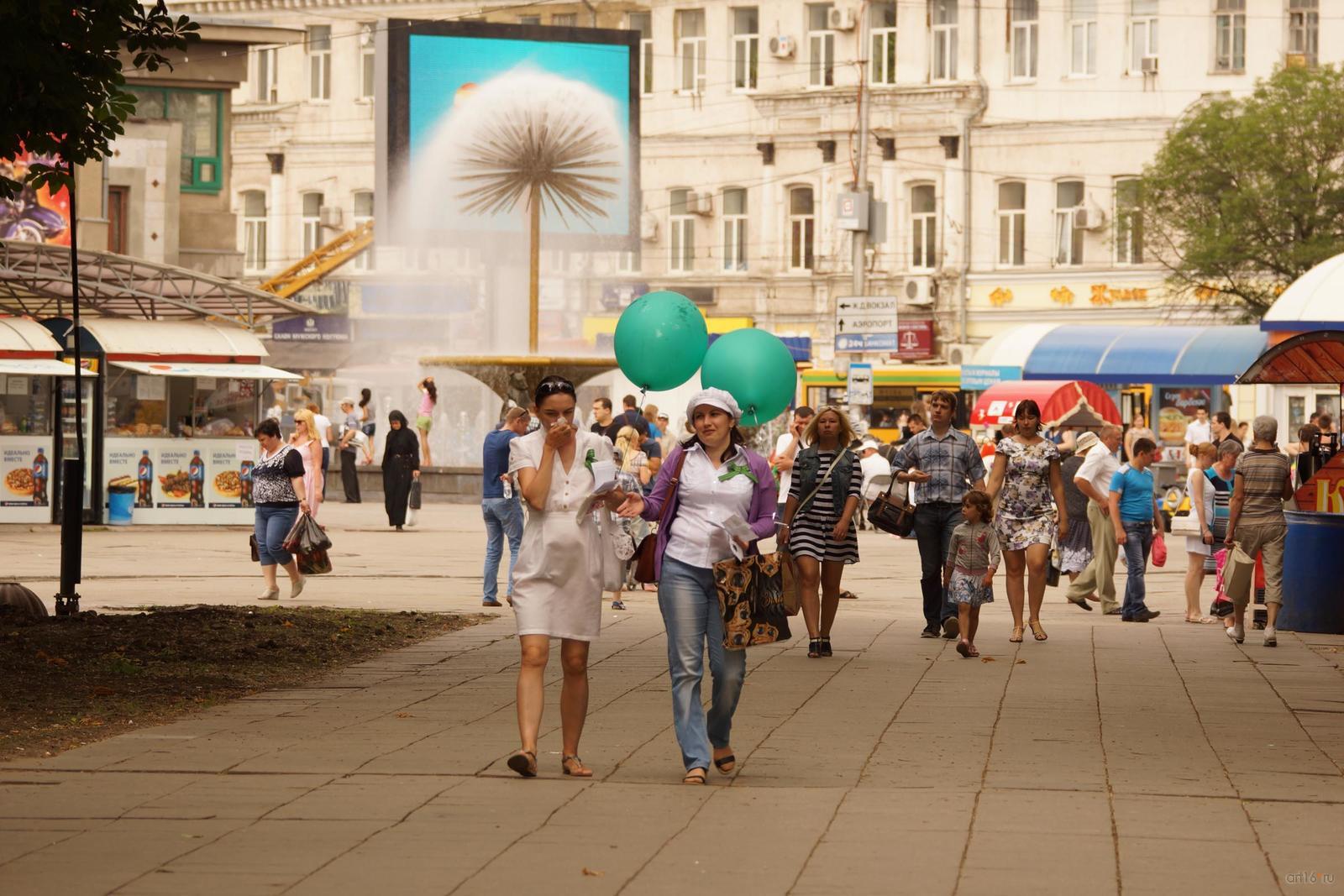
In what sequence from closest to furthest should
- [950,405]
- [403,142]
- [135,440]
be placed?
[950,405] → [135,440] → [403,142]

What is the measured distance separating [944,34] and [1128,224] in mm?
9836

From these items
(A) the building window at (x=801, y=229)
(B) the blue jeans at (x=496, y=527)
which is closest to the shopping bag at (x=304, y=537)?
(B) the blue jeans at (x=496, y=527)

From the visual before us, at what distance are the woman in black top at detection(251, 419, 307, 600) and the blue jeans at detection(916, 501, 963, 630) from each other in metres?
5.27

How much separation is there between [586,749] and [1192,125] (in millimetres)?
36974

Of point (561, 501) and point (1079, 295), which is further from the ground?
point (1079, 295)

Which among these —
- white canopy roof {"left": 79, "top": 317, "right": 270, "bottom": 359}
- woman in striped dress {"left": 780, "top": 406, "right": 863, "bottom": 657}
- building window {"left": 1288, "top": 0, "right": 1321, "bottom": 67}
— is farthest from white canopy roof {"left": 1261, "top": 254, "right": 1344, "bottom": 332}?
building window {"left": 1288, "top": 0, "right": 1321, "bottom": 67}

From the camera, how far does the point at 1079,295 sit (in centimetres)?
5322

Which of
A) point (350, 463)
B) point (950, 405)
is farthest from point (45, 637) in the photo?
point (350, 463)

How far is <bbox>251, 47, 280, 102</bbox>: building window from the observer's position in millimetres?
62906

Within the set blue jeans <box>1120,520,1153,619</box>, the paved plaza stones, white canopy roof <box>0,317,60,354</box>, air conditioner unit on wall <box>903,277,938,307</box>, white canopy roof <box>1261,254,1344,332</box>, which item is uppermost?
air conditioner unit on wall <box>903,277,938,307</box>

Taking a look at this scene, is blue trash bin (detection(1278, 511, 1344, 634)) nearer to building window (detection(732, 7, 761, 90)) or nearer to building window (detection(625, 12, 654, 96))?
building window (detection(732, 7, 761, 90))

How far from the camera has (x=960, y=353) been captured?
2111 inches

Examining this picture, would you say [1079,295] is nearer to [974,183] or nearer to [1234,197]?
[974,183]

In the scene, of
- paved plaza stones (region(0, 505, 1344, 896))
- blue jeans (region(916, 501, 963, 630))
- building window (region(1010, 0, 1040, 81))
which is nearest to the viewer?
paved plaza stones (region(0, 505, 1344, 896))
